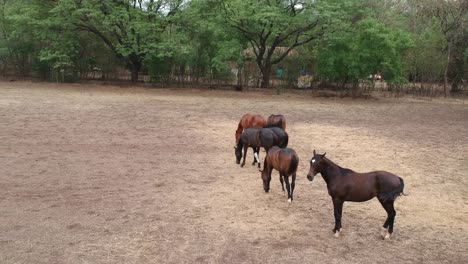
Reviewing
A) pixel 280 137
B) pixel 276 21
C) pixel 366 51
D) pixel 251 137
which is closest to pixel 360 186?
pixel 280 137

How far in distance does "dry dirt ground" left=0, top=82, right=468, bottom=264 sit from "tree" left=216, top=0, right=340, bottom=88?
9620mm

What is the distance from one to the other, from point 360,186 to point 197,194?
3.16 metres

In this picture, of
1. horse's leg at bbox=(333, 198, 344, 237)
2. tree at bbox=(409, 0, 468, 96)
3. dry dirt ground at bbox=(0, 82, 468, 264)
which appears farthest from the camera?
tree at bbox=(409, 0, 468, 96)

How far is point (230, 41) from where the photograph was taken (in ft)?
82.9

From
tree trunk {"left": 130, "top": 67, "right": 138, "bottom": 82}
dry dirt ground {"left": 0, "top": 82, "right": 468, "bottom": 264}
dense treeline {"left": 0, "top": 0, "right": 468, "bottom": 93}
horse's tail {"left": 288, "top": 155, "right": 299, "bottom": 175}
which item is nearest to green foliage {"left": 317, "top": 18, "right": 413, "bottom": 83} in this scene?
dense treeline {"left": 0, "top": 0, "right": 468, "bottom": 93}

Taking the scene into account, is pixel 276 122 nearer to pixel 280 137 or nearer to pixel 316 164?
pixel 280 137

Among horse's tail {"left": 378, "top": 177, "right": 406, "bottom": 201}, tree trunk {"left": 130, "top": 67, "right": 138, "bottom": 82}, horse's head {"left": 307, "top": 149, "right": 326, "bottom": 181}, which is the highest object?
tree trunk {"left": 130, "top": 67, "right": 138, "bottom": 82}

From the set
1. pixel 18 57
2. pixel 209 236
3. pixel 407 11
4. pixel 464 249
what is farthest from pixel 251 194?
pixel 407 11

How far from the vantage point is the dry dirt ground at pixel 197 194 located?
5555 millimetres

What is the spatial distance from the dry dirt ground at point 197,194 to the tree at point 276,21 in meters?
9.62

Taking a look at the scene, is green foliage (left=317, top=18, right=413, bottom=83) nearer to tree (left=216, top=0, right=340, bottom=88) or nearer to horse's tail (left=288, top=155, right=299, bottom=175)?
tree (left=216, top=0, right=340, bottom=88)

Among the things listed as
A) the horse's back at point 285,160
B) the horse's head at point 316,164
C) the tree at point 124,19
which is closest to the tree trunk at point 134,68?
the tree at point 124,19

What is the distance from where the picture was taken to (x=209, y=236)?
19.4 ft

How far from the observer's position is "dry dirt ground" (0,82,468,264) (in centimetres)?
555
